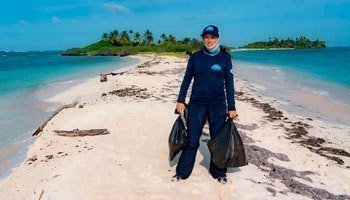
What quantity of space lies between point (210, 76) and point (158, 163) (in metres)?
2.11

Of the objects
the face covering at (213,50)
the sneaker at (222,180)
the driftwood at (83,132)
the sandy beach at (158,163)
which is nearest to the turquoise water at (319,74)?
the sandy beach at (158,163)

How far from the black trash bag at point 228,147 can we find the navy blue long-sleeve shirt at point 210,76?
34 centimetres

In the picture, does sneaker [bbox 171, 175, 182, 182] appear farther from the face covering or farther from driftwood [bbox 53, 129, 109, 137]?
driftwood [bbox 53, 129, 109, 137]

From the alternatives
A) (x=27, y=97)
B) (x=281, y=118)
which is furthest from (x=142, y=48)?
(x=281, y=118)

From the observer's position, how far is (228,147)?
539cm

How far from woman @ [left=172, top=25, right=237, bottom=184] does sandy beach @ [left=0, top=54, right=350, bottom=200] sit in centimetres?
42

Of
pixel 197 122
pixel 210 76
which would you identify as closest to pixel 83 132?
pixel 197 122

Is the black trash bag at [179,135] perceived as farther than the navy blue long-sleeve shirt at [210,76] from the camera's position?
Yes

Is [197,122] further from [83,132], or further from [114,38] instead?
[114,38]

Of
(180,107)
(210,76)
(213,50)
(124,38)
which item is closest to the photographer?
(213,50)

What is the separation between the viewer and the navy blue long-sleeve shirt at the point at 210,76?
5.20 metres

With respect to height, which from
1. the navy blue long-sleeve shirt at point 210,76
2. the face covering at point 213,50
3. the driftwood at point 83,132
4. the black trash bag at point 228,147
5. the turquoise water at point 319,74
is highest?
the face covering at point 213,50

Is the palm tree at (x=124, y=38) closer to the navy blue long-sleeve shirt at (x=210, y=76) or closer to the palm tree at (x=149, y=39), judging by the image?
the palm tree at (x=149, y=39)

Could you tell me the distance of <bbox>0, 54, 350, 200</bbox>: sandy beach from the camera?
536 cm
